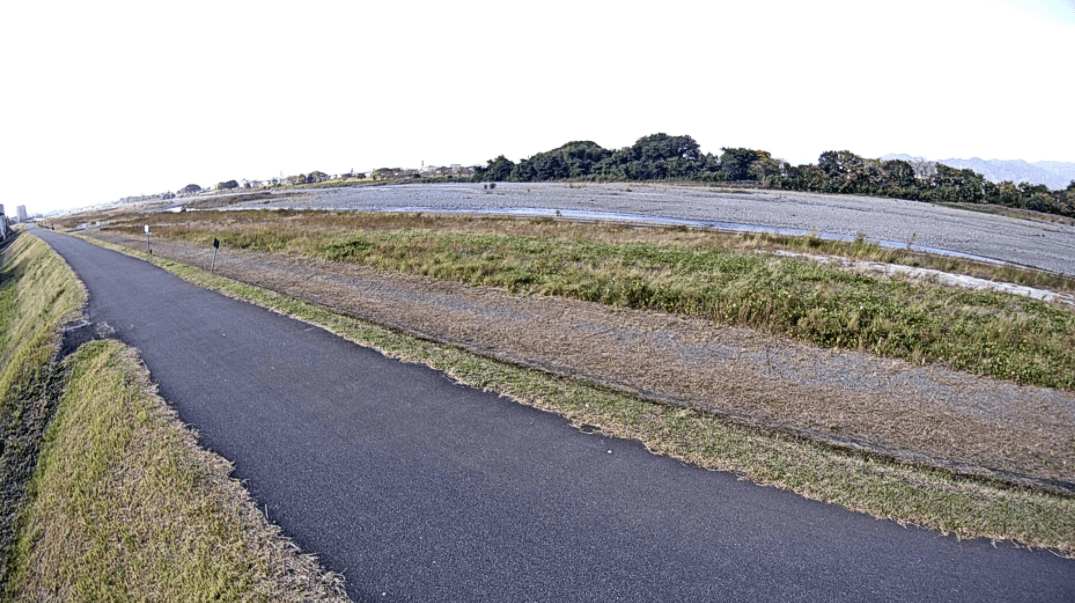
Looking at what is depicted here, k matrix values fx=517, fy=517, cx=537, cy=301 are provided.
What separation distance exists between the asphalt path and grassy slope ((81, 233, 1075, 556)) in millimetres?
218

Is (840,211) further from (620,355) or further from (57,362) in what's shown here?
(57,362)

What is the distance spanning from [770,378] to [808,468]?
2.86 meters

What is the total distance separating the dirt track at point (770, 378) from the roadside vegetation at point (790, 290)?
665 mm

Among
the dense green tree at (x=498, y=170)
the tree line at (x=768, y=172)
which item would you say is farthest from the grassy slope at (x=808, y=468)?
the dense green tree at (x=498, y=170)

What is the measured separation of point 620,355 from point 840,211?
48.4 m

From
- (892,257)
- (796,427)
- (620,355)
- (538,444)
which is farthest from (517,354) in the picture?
(892,257)

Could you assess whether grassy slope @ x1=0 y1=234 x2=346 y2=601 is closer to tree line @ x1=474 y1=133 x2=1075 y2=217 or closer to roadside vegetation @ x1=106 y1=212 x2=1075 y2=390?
roadside vegetation @ x1=106 y1=212 x2=1075 y2=390

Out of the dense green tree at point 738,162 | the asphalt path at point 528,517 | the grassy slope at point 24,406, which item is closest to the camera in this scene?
the asphalt path at point 528,517

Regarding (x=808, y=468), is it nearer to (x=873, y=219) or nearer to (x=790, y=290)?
(x=790, y=290)

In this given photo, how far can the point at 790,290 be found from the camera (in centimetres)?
1244

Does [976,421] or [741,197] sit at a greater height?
[741,197]

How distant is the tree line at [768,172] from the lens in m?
61.1

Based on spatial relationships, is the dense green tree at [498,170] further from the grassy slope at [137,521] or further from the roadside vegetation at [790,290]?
the grassy slope at [137,521]

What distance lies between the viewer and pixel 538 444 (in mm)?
6012
